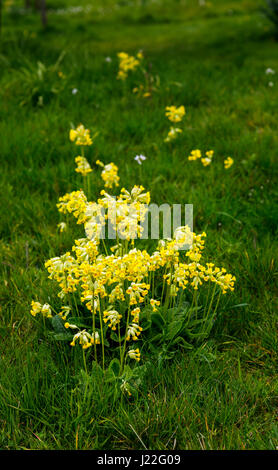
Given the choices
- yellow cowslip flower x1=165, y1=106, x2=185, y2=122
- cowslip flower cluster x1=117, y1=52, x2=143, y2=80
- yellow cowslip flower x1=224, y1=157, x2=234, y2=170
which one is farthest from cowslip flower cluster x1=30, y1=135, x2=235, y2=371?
A: cowslip flower cluster x1=117, y1=52, x2=143, y2=80

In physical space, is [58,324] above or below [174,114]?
below

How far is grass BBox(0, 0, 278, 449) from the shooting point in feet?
6.22

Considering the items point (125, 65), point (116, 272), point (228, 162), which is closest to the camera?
point (116, 272)

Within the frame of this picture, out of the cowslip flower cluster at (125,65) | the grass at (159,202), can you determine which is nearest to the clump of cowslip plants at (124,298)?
the grass at (159,202)

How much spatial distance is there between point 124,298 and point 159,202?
1266 mm

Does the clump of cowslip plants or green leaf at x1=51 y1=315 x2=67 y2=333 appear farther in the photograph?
green leaf at x1=51 y1=315 x2=67 y2=333

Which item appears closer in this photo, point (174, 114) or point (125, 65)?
point (174, 114)

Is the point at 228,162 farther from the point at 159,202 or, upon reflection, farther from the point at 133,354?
the point at 133,354

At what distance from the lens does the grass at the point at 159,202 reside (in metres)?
1.90

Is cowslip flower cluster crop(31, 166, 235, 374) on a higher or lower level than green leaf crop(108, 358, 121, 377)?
higher

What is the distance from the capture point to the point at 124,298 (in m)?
2.28

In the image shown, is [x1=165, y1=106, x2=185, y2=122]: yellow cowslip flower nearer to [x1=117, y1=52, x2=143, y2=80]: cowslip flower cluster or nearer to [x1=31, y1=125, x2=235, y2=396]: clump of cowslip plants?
[x1=117, y1=52, x2=143, y2=80]: cowslip flower cluster

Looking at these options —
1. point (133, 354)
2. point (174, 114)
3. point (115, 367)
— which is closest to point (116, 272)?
point (133, 354)

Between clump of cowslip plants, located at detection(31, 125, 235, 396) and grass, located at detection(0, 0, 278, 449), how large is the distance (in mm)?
101
